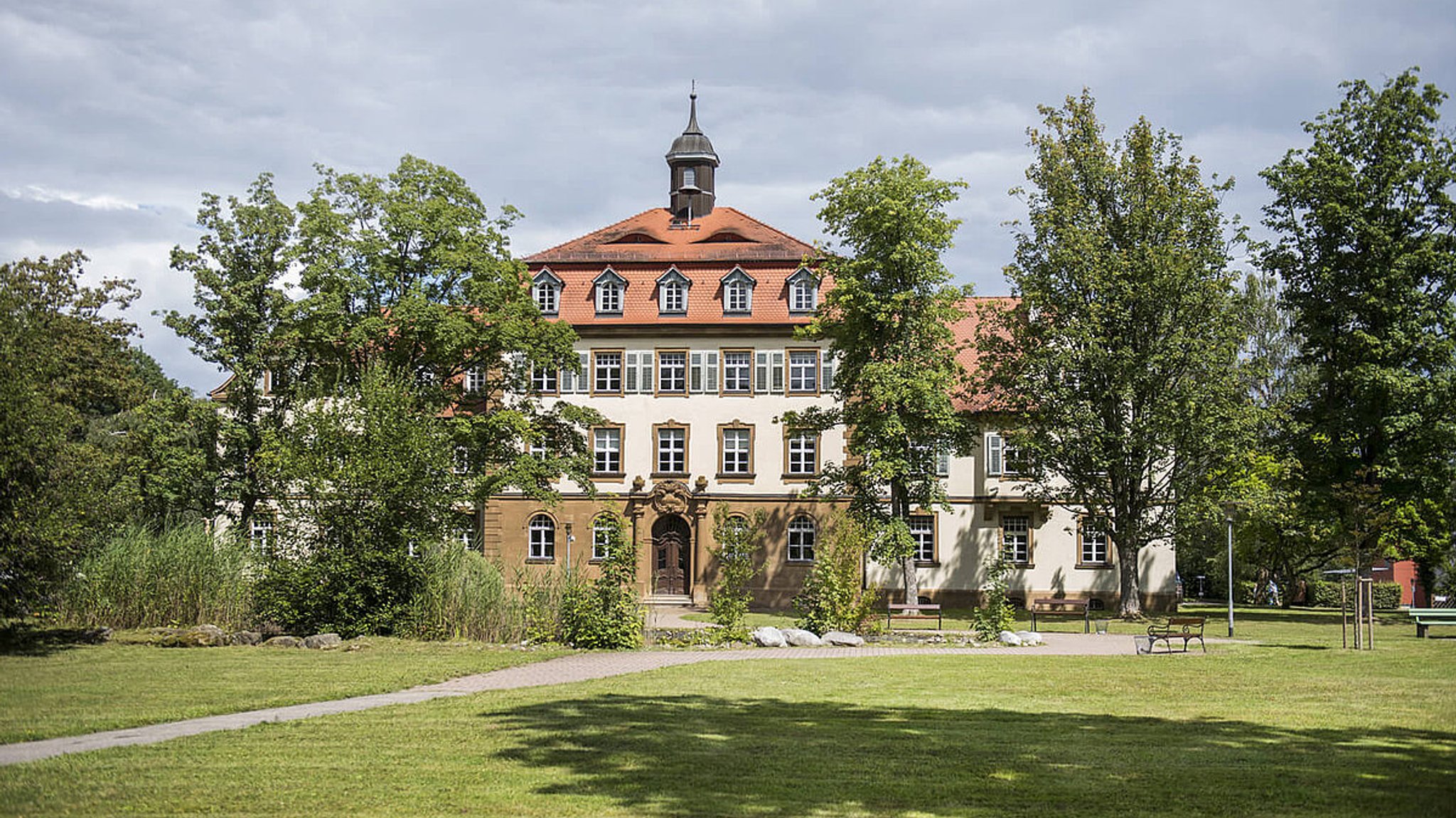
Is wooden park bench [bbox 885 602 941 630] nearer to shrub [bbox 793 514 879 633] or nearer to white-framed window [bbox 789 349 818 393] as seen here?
shrub [bbox 793 514 879 633]

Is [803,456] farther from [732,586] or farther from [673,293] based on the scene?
[732,586]

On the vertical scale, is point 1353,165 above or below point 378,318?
above

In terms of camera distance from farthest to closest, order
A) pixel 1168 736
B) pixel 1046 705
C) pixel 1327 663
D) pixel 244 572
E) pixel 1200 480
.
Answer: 1. pixel 1200 480
2. pixel 244 572
3. pixel 1327 663
4. pixel 1046 705
5. pixel 1168 736

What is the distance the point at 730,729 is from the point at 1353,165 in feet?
108

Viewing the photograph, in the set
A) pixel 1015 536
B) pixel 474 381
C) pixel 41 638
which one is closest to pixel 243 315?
pixel 474 381

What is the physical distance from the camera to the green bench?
27.3m

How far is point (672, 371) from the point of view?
144 ft

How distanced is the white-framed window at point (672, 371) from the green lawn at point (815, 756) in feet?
91.8

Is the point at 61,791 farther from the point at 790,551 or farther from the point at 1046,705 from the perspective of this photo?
the point at 790,551

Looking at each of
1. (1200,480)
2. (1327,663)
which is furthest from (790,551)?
(1327,663)

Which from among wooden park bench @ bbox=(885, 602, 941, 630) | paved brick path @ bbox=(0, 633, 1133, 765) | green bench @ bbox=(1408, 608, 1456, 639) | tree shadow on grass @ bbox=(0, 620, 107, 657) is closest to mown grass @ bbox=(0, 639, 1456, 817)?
paved brick path @ bbox=(0, 633, 1133, 765)

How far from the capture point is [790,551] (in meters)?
42.7

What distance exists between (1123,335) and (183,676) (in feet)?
87.9

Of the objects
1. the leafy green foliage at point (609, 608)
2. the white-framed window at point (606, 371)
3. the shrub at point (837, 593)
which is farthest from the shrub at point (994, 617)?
the white-framed window at point (606, 371)
